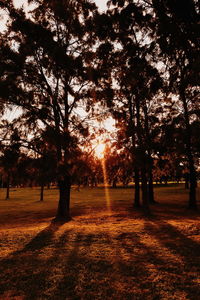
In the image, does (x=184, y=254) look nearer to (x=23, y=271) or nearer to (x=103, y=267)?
(x=103, y=267)

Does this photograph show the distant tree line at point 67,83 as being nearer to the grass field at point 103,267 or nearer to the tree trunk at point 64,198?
the tree trunk at point 64,198

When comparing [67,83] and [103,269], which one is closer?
[103,269]

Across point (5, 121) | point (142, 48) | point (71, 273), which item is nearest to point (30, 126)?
point (5, 121)

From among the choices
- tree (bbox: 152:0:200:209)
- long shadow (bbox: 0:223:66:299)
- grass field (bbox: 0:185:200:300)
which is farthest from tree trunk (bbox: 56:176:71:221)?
tree (bbox: 152:0:200:209)

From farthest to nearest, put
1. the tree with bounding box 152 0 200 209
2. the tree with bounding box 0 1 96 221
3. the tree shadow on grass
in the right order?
the tree with bounding box 0 1 96 221 < the tree with bounding box 152 0 200 209 < the tree shadow on grass

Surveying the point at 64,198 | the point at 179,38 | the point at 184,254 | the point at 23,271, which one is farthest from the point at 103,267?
the point at 64,198

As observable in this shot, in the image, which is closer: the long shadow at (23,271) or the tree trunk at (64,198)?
the long shadow at (23,271)

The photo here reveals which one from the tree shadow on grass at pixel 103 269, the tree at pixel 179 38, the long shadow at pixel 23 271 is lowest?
the long shadow at pixel 23 271

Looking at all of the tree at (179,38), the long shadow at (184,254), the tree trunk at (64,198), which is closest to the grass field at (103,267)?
the long shadow at (184,254)

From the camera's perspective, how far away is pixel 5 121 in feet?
51.0

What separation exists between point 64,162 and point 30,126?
321 centimetres

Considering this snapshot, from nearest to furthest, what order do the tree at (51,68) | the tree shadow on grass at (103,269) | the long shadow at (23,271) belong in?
1. the tree shadow on grass at (103,269)
2. the long shadow at (23,271)
3. the tree at (51,68)

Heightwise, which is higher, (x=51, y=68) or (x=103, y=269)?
(x=51, y=68)

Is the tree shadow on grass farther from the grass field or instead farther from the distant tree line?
the distant tree line
